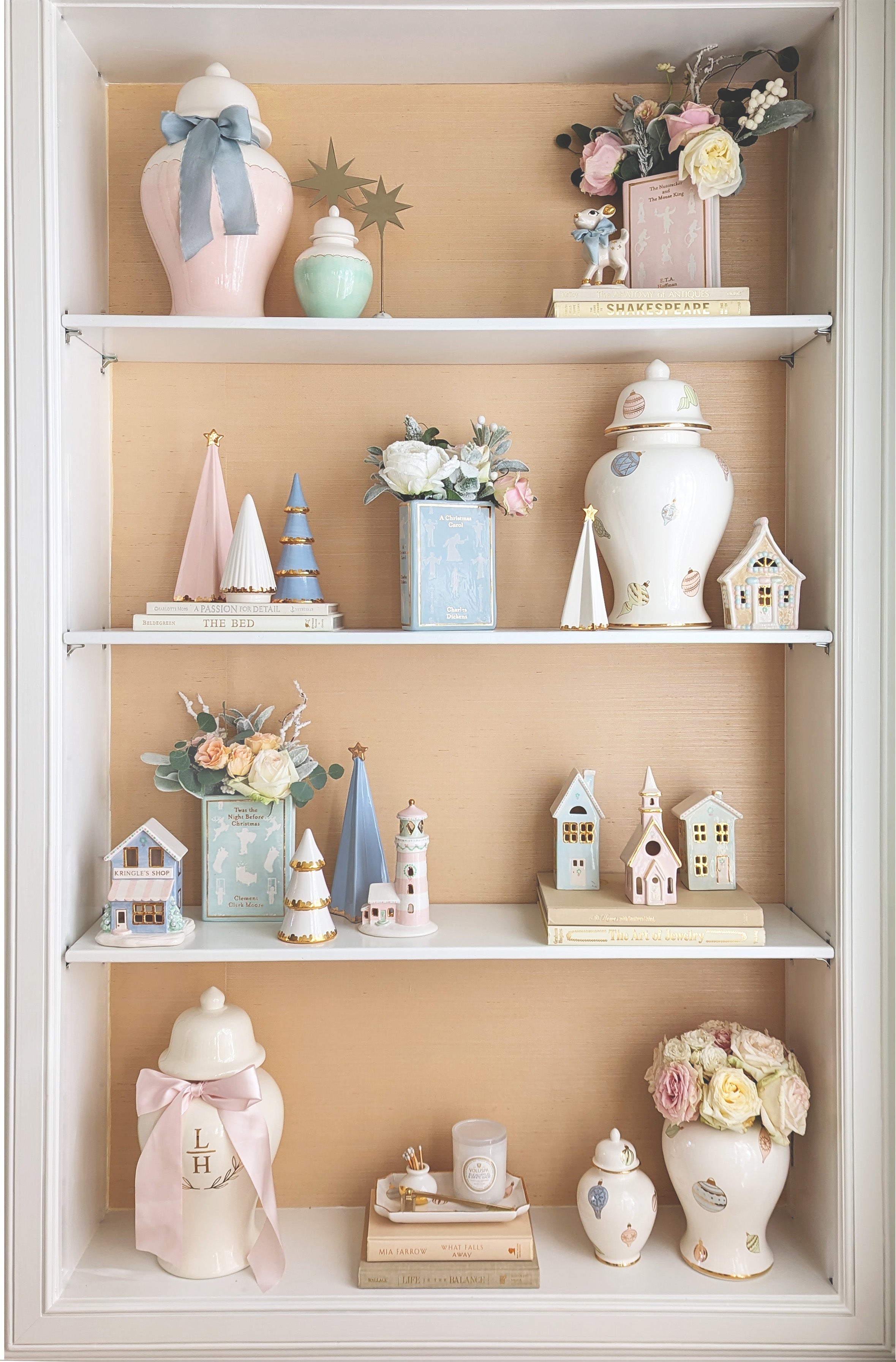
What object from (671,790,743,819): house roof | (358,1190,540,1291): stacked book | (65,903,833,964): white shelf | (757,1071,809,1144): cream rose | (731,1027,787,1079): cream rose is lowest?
(358,1190,540,1291): stacked book

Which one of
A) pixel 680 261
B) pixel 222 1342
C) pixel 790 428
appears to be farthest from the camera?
pixel 790 428

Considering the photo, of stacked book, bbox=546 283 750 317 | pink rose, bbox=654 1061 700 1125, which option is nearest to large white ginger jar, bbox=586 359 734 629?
stacked book, bbox=546 283 750 317

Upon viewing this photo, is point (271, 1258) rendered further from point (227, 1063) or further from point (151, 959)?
point (151, 959)

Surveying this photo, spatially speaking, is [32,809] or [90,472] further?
[90,472]

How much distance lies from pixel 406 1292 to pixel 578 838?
2.25ft

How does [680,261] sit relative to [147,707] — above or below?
above

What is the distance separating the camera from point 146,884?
1.51m

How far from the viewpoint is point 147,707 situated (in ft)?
5.56

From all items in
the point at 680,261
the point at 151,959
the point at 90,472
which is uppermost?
the point at 680,261

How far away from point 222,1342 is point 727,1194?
0.73 m

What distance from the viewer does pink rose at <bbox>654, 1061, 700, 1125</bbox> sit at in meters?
1.50

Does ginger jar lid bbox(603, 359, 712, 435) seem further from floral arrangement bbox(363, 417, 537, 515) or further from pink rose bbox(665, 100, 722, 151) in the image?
pink rose bbox(665, 100, 722, 151)

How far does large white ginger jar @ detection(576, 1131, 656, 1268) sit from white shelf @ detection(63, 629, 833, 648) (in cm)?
73

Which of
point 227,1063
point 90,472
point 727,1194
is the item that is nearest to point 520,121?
point 90,472
